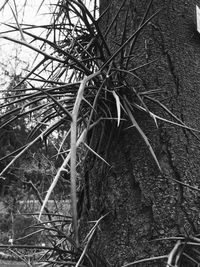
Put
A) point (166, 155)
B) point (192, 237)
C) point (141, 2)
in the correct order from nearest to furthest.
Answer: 1. point (192, 237)
2. point (166, 155)
3. point (141, 2)

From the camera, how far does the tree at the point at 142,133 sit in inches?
20.9

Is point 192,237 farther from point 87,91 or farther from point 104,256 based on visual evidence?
point 87,91

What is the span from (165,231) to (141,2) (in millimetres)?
445

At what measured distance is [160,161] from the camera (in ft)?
1.91

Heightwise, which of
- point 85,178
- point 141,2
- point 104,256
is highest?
point 141,2

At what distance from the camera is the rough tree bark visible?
21.5 inches

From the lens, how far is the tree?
532 mm

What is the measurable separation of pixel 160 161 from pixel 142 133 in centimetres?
10

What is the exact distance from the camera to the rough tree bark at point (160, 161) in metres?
0.55

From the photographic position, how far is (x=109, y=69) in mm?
562

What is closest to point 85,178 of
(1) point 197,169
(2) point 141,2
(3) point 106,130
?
(3) point 106,130

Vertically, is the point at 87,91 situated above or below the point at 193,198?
above

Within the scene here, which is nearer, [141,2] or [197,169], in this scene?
[197,169]

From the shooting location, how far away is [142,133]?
503 mm
